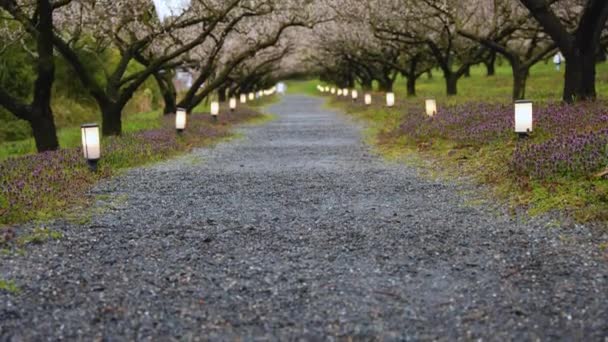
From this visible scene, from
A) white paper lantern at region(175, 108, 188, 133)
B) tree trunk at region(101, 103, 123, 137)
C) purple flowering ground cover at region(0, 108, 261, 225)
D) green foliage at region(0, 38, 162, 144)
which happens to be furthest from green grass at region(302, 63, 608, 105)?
green foliage at region(0, 38, 162, 144)

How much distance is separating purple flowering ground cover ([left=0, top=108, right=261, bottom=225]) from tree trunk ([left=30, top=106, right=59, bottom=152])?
3.84 feet

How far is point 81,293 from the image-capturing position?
5.06m

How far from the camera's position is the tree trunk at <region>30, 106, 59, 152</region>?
15031 mm

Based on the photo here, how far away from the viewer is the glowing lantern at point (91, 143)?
11.4 m

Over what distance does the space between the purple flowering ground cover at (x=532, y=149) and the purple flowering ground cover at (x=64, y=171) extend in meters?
5.40

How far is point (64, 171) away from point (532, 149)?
7.36m

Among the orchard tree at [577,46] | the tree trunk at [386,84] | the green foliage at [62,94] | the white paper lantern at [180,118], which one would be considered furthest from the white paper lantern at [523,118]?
the tree trunk at [386,84]

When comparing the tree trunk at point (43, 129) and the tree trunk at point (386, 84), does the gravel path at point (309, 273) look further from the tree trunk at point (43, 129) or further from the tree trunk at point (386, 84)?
the tree trunk at point (386, 84)

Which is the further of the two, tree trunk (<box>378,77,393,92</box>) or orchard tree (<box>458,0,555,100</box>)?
tree trunk (<box>378,77,393,92</box>)

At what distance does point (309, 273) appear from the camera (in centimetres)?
549

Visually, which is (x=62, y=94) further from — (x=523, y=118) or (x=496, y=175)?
(x=496, y=175)

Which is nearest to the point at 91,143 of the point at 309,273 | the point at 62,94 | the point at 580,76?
the point at 309,273

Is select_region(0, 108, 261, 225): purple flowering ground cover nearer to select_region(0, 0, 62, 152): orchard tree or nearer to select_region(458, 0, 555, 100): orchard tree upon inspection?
select_region(0, 0, 62, 152): orchard tree

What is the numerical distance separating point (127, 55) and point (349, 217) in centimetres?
1387
